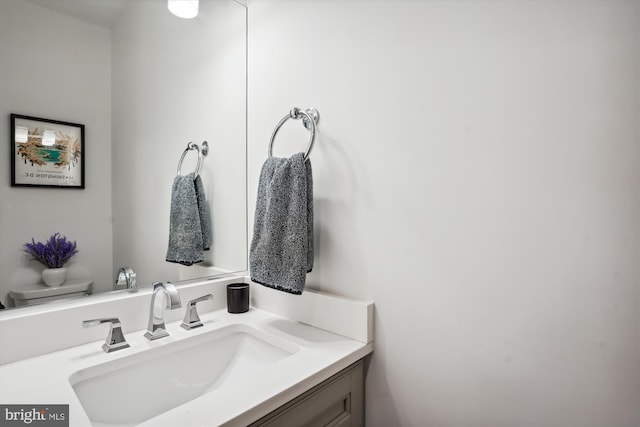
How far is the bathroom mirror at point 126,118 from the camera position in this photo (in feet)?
2.98

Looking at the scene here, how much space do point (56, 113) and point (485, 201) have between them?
3.93 feet

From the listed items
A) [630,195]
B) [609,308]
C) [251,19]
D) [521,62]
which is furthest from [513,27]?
[251,19]

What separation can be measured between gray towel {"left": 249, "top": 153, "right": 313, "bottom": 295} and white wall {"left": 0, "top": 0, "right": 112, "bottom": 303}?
511 mm

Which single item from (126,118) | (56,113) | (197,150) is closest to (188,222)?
(197,150)

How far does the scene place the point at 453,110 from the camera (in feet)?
2.73

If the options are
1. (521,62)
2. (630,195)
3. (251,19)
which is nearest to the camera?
(630,195)

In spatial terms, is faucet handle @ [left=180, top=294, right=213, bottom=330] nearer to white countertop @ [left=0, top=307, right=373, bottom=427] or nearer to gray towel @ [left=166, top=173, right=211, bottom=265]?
white countertop @ [left=0, top=307, right=373, bottom=427]

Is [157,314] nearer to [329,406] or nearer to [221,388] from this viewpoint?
[221,388]

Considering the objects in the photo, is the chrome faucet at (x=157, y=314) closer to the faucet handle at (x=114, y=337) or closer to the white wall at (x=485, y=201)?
the faucet handle at (x=114, y=337)

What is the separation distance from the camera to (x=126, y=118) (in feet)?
3.60

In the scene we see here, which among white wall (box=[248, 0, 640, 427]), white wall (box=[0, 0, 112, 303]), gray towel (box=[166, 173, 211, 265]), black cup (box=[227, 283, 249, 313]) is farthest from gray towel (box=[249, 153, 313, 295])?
white wall (box=[0, 0, 112, 303])

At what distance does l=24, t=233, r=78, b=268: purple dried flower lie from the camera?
92cm

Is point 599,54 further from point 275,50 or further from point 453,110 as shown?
point 275,50

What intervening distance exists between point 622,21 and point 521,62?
0.17 m
